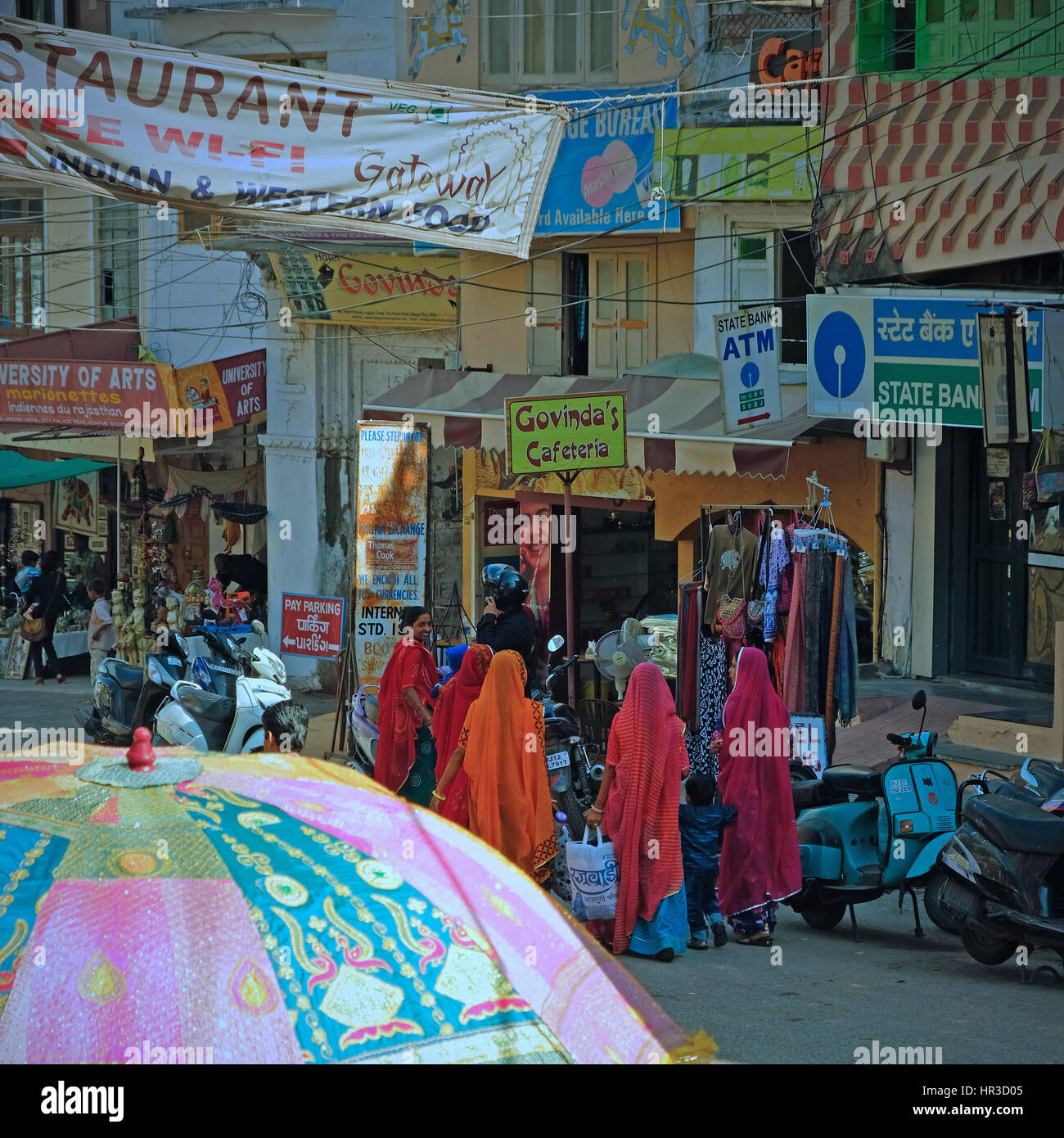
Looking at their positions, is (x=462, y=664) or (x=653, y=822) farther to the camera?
(x=462, y=664)

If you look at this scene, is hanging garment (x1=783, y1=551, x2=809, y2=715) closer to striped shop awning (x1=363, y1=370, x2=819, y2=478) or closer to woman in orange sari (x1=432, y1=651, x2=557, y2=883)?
striped shop awning (x1=363, y1=370, x2=819, y2=478)

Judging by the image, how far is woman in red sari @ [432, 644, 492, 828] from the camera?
27.7 ft

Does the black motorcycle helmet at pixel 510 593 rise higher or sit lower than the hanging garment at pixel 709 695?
higher

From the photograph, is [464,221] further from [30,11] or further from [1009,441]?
[30,11]

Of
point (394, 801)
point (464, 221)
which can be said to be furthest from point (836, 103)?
point (394, 801)

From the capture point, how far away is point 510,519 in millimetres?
17609

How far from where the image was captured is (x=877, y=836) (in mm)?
7844

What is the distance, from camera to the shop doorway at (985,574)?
470 inches

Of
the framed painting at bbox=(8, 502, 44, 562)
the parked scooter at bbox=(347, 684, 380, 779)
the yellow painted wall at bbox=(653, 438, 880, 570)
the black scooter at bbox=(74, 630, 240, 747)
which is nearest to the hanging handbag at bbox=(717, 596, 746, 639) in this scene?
the parked scooter at bbox=(347, 684, 380, 779)

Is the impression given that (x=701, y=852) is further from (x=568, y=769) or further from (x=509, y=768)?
(x=568, y=769)

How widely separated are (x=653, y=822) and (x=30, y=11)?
19510 mm

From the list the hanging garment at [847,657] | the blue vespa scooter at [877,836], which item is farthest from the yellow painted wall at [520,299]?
the blue vespa scooter at [877,836]

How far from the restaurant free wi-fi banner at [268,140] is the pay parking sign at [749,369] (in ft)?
18.5

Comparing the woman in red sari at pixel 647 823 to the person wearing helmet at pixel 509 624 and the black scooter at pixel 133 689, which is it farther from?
the black scooter at pixel 133 689
